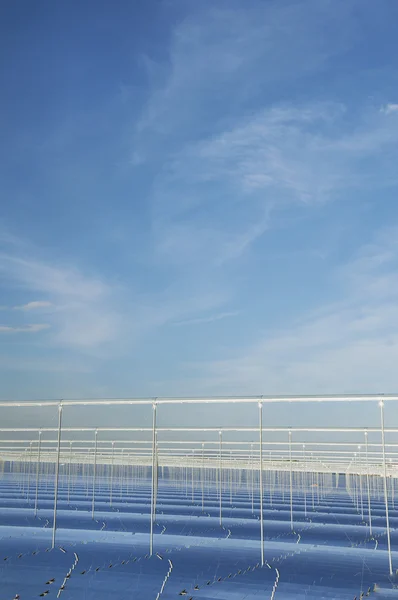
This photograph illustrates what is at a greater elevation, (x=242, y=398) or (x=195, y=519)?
(x=242, y=398)

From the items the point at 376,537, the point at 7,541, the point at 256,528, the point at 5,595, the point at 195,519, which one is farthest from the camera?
the point at 195,519

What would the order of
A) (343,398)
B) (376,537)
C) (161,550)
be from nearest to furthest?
(343,398), (161,550), (376,537)

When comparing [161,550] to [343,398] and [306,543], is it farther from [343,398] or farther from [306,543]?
[343,398]

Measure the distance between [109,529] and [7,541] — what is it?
485cm

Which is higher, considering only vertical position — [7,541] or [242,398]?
[242,398]

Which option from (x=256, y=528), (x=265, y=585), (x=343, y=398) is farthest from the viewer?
(x=256, y=528)

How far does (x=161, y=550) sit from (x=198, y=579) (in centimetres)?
446

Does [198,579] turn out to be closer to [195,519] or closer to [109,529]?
[109,529]

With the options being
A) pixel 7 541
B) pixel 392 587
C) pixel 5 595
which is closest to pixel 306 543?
pixel 392 587

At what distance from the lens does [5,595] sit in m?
12.8

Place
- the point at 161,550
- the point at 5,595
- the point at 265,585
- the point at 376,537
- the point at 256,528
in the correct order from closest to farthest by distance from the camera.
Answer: the point at 5,595, the point at 265,585, the point at 161,550, the point at 376,537, the point at 256,528

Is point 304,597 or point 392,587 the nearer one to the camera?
point 304,597

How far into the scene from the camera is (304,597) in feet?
44.1

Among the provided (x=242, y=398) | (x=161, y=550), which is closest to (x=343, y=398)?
(x=242, y=398)
